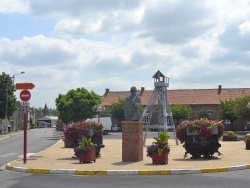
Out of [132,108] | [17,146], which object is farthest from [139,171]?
[17,146]

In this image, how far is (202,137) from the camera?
18.1 m

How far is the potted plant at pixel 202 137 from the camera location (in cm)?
1803

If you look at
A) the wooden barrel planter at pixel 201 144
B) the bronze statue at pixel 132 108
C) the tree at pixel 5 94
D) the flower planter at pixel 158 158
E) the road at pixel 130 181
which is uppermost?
the tree at pixel 5 94

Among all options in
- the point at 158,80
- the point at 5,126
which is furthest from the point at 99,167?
the point at 5,126

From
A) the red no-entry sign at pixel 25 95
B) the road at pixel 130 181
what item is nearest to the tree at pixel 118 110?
the red no-entry sign at pixel 25 95

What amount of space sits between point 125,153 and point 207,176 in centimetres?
482

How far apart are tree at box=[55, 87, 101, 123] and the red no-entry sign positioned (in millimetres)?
43958

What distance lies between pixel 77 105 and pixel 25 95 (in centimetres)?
4435

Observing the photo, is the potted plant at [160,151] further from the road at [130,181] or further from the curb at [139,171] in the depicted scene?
the road at [130,181]

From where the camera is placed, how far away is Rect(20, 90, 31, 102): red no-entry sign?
17.4 metres

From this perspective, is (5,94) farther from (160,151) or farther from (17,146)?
(160,151)

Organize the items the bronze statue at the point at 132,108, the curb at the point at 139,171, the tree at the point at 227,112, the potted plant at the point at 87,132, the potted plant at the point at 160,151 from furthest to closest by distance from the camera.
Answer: the tree at the point at 227,112, the potted plant at the point at 87,132, the bronze statue at the point at 132,108, the potted plant at the point at 160,151, the curb at the point at 139,171

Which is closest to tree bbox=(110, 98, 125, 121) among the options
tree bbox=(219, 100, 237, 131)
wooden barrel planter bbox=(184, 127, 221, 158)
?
tree bbox=(219, 100, 237, 131)

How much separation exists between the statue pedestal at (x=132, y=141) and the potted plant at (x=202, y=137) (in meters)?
2.42
